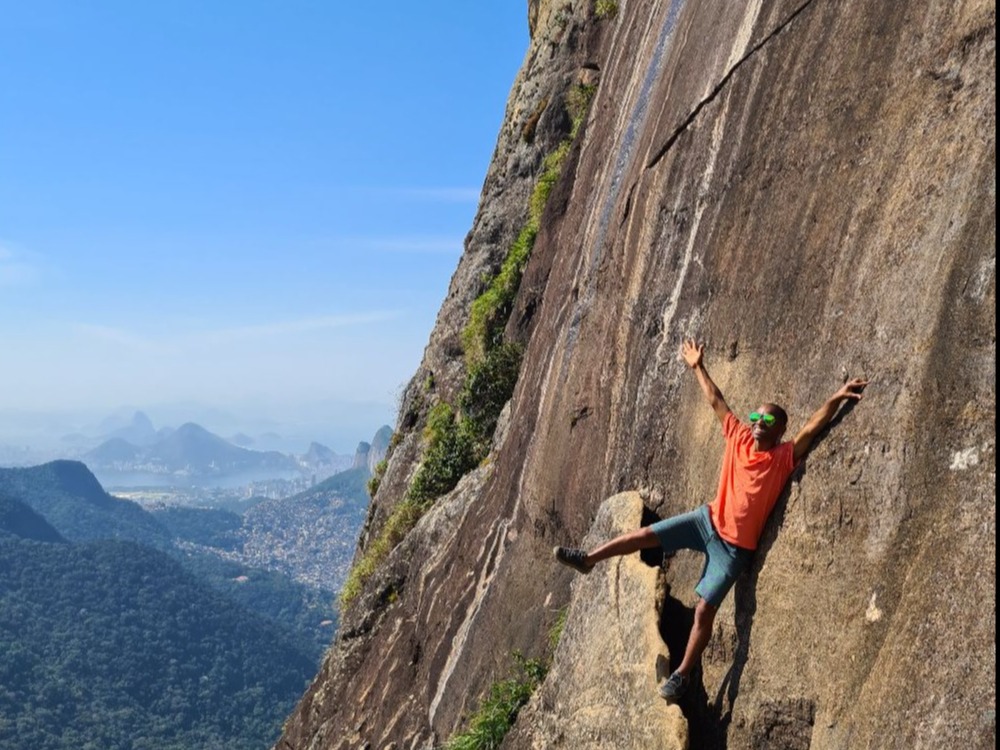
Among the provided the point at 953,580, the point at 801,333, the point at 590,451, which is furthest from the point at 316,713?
the point at 953,580

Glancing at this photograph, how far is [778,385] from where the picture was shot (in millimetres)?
8055

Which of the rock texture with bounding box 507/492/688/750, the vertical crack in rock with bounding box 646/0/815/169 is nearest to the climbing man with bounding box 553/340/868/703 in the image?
the rock texture with bounding box 507/492/688/750

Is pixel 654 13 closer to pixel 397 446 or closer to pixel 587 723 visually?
pixel 587 723

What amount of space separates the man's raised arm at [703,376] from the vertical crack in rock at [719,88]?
239 centimetres

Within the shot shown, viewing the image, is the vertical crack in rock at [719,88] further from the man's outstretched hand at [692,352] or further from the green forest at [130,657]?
the green forest at [130,657]

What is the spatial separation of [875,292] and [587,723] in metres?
4.44

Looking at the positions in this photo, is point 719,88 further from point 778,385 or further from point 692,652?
point 692,652

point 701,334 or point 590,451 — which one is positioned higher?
point 701,334

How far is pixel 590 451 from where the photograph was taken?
1125cm

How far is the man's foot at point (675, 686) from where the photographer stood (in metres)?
7.99

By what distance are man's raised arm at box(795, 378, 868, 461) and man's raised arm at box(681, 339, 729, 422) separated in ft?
3.09

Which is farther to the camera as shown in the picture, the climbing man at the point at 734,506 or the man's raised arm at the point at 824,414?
the climbing man at the point at 734,506

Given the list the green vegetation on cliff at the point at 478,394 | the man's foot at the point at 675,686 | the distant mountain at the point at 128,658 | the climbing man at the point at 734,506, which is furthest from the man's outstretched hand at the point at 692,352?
the distant mountain at the point at 128,658

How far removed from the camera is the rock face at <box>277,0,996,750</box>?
6.10 m
